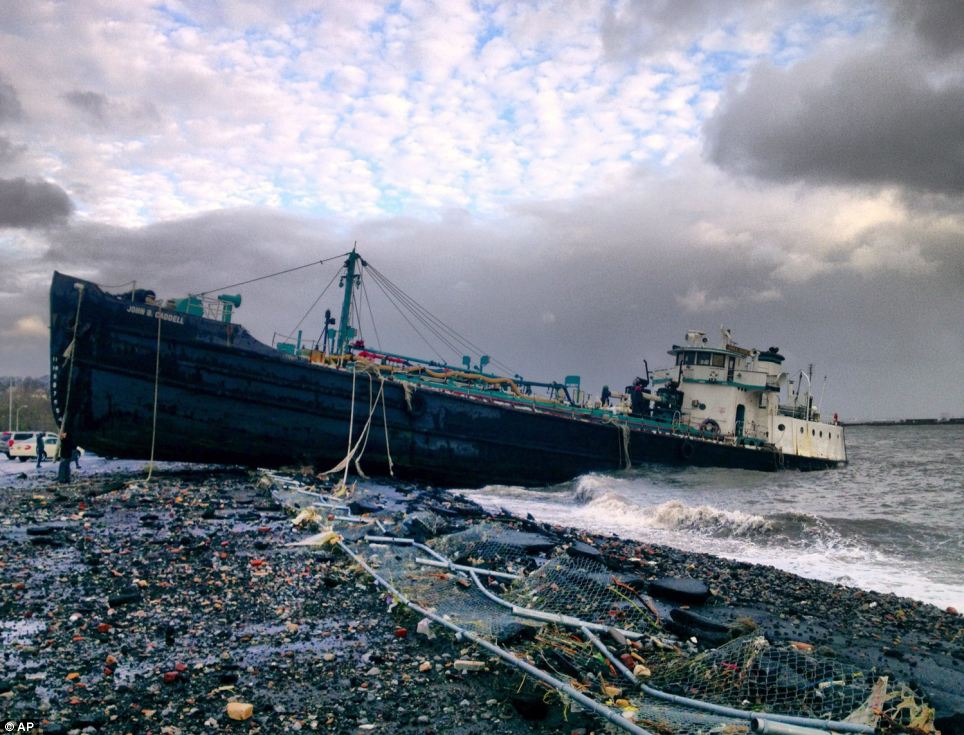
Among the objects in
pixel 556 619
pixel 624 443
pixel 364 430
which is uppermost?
pixel 364 430

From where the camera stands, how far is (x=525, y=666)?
158 inches

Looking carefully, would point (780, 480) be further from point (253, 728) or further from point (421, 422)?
point (253, 728)

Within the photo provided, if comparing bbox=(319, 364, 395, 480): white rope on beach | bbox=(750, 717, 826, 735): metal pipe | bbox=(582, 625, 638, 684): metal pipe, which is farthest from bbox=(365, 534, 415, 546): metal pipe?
bbox=(319, 364, 395, 480): white rope on beach

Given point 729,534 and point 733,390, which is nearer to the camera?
point 729,534

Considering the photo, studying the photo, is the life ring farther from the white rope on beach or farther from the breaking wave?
the white rope on beach

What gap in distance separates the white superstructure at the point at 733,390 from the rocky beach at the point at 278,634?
57.4 feet

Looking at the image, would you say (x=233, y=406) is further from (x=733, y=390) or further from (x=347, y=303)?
(x=733, y=390)

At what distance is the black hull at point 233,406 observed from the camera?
14586mm

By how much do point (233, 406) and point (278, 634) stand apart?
1167 centimetres

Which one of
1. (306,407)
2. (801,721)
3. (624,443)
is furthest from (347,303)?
(801,721)

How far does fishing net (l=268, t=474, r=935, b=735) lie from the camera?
3.65m

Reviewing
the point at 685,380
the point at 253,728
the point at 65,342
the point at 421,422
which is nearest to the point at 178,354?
the point at 65,342

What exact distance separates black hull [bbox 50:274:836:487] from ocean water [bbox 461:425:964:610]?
1937 mm

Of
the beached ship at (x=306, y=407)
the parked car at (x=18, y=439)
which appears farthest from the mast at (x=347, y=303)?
the parked car at (x=18, y=439)
